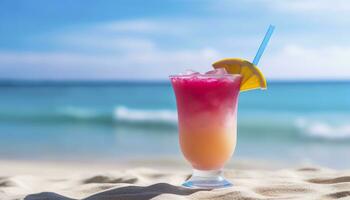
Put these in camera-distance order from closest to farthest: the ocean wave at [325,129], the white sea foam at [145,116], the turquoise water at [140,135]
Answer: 1. the turquoise water at [140,135]
2. the ocean wave at [325,129]
3. the white sea foam at [145,116]

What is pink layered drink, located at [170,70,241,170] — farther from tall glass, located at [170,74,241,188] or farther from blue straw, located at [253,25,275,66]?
blue straw, located at [253,25,275,66]

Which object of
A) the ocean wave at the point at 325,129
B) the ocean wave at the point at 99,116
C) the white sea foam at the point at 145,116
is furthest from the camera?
the white sea foam at the point at 145,116

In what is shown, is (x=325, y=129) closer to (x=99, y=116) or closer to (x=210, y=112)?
(x=99, y=116)

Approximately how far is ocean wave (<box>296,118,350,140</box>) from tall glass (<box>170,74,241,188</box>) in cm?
657

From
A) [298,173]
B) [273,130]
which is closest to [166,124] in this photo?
[273,130]

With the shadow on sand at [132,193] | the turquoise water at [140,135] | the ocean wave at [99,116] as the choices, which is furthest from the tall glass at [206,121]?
the ocean wave at [99,116]

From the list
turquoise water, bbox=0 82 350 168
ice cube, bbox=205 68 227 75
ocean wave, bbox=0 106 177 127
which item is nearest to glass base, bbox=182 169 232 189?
ice cube, bbox=205 68 227 75

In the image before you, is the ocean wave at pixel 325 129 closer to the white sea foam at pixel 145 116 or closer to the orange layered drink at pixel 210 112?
the white sea foam at pixel 145 116

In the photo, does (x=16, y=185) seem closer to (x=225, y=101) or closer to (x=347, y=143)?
(x=225, y=101)

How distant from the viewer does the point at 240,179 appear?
3.12 meters

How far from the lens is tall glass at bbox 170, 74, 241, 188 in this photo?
108 inches

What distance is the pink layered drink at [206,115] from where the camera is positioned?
2750 millimetres

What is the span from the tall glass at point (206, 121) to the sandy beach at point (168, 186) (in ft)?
0.45

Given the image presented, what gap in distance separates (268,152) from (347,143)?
215cm
